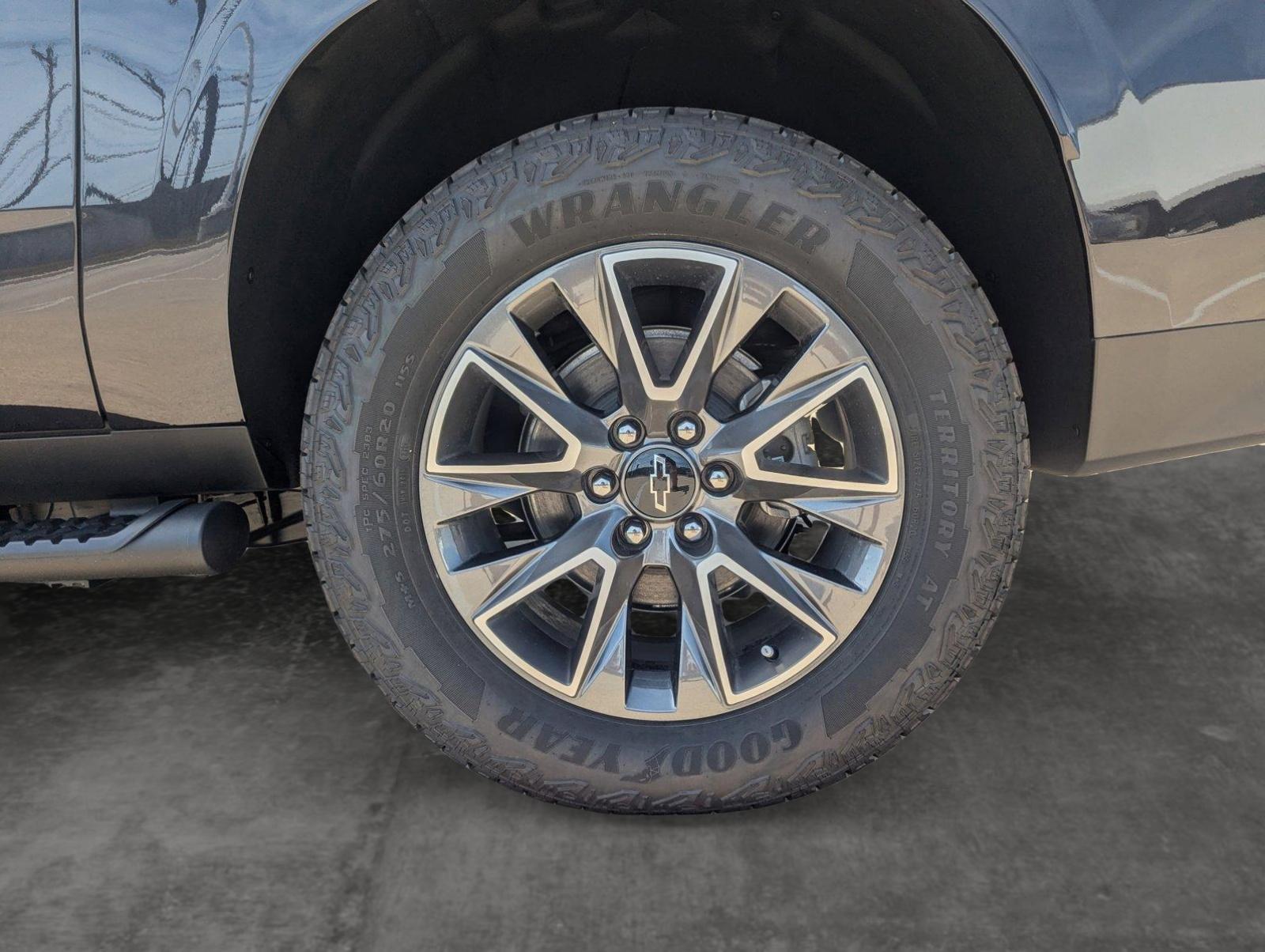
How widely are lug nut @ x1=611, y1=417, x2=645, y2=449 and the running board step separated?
0.68 meters

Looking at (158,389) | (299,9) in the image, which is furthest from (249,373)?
(299,9)

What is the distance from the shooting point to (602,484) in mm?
1690

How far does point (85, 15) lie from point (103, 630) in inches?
53.6

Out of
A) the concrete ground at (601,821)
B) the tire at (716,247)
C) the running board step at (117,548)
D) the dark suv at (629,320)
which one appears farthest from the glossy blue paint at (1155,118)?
the running board step at (117,548)

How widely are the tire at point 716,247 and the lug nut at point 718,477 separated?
0.27 metres

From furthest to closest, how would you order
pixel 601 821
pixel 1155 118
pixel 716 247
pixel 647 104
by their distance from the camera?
pixel 647 104
pixel 601 821
pixel 716 247
pixel 1155 118

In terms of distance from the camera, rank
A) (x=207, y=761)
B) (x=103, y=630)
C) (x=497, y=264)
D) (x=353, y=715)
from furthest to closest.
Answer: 1. (x=103, y=630)
2. (x=353, y=715)
3. (x=207, y=761)
4. (x=497, y=264)

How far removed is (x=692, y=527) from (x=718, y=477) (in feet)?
0.30

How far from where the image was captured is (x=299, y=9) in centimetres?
152

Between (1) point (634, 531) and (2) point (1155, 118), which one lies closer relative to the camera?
(2) point (1155, 118)

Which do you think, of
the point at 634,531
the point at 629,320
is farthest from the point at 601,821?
the point at 629,320

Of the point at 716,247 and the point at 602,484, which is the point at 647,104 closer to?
the point at 716,247

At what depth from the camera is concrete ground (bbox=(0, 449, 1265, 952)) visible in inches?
59.6

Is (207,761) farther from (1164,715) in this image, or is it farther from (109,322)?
(1164,715)
